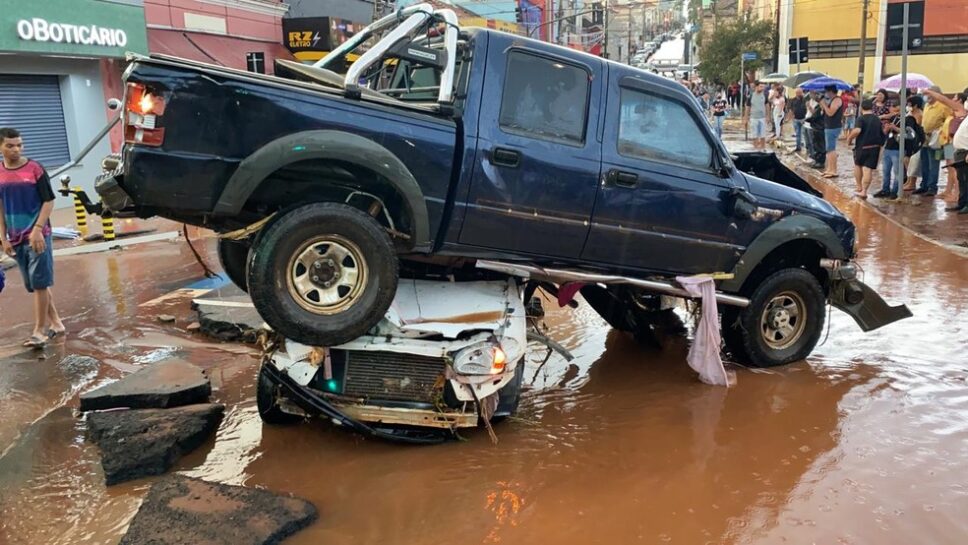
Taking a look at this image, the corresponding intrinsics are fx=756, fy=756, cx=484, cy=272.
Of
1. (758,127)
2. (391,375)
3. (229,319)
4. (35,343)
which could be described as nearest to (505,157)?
(391,375)

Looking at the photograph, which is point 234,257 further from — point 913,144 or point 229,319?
point 913,144

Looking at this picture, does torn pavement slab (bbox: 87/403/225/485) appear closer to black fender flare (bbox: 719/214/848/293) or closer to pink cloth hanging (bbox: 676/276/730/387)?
pink cloth hanging (bbox: 676/276/730/387)

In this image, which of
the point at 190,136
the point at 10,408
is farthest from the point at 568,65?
the point at 10,408

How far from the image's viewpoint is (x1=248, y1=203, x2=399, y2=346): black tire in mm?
3979

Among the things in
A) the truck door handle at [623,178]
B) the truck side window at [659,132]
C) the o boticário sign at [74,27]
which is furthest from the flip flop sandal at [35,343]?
the o boticário sign at [74,27]

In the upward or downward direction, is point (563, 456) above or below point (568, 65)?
below

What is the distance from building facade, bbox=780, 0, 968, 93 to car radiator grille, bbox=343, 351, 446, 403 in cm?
3536

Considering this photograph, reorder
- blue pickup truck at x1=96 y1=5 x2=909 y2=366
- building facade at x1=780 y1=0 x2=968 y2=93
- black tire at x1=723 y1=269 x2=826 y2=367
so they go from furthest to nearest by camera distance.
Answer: building facade at x1=780 y1=0 x2=968 y2=93 → black tire at x1=723 y1=269 x2=826 y2=367 → blue pickup truck at x1=96 y1=5 x2=909 y2=366

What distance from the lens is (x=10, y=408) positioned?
5238 mm

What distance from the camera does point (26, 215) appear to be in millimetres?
6395

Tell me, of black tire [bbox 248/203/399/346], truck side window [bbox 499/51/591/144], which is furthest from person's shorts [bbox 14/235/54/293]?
truck side window [bbox 499/51/591/144]

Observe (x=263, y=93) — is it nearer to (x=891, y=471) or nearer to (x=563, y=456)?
(x=563, y=456)

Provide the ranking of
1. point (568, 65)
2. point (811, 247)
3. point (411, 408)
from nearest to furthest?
point (411, 408) < point (568, 65) < point (811, 247)

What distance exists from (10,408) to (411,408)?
2944 millimetres
